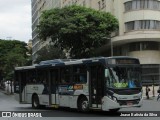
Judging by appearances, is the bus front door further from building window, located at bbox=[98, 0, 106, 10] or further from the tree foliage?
the tree foliage

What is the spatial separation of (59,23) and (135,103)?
37.3 m

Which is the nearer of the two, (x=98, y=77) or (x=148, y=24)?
(x=98, y=77)

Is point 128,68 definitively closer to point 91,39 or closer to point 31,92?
point 31,92

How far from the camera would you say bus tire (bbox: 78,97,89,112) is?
21.7 meters

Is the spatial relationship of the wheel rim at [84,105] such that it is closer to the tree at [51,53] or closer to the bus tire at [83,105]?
the bus tire at [83,105]

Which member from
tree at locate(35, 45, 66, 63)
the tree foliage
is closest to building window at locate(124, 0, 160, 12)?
tree at locate(35, 45, 66, 63)

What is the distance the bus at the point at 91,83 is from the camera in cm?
2052

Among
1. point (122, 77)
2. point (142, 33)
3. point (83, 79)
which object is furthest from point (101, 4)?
point (122, 77)

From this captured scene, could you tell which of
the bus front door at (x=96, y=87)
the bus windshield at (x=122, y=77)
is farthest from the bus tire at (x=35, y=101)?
the bus windshield at (x=122, y=77)

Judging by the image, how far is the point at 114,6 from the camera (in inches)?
2352

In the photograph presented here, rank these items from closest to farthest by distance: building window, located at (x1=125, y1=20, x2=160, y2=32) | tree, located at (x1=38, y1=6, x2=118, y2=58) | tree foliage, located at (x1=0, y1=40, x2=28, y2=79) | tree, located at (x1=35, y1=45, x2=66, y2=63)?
tree, located at (x1=38, y1=6, x2=118, y2=58) → building window, located at (x1=125, y1=20, x2=160, y2=32) → tree, located at (x1=35, y1=45, x2=66, y2=63) → tree foliage, located at (x1=0, y1=40, x2=28, y2=79)

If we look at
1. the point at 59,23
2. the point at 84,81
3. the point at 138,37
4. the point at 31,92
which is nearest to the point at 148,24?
the point at 138,37

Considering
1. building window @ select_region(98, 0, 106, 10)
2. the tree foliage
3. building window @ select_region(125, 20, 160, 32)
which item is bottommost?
the tree foliage

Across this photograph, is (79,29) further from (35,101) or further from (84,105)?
(84,105)
